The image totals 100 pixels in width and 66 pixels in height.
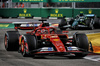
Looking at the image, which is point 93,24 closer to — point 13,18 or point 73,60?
point 13,18

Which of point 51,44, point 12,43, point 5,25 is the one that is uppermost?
point 51,44

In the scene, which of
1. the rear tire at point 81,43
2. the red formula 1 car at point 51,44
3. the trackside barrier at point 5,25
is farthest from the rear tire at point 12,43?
the trackside barrier at point 5,25

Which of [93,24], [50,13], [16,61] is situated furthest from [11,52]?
[50,13]

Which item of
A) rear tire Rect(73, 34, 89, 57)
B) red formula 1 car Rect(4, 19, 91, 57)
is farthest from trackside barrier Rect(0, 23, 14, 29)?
rear tire Rect(73, 34, 89, 57)

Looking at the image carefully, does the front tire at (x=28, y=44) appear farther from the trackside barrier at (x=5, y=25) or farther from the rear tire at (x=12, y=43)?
the trackside barrier at (x=5, y=25)

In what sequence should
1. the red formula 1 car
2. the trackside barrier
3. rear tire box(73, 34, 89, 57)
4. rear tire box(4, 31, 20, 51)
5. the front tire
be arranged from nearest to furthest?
the red formula 1 car < the front tire < rear tire box(73, 34, 89, 57) < rear tire box(4, 31, 20, 51) < the trackside barrier

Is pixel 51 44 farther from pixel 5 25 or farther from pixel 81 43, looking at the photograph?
pixel 5 25

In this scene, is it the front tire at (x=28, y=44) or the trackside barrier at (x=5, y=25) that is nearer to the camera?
the front tire at (x=28, y=44)

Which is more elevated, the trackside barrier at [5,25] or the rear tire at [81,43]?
the rear tire at [81,43]

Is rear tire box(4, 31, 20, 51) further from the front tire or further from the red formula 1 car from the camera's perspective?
the front tire

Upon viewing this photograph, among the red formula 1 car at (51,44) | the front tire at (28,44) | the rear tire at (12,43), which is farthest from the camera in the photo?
the rear tire at (12,43)

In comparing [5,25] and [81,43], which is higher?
[81,43]

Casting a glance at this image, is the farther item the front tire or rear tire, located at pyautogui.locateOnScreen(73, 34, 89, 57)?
rear tire, located at pyautogui.locateOnScreen(73, 34, 89, 57)

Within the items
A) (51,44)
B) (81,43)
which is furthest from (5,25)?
(81,43)
